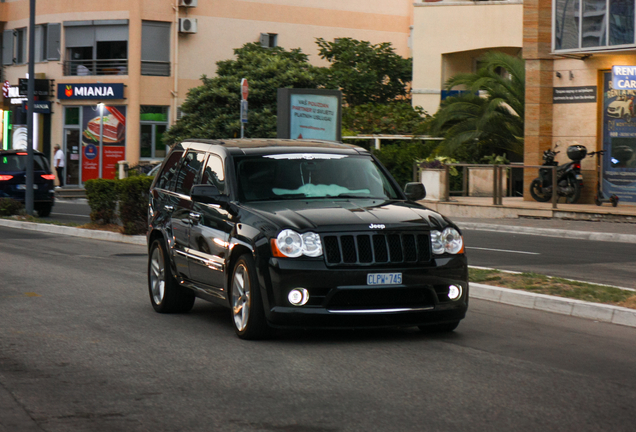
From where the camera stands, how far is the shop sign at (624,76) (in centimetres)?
1831

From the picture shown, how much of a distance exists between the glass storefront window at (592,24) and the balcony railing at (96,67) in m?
25.6

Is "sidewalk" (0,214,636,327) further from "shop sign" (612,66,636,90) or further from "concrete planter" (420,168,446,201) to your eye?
"shop sign" (612,66,636,90)

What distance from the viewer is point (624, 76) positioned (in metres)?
18.4

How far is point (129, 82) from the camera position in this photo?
4553 cm

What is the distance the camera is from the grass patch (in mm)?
9825

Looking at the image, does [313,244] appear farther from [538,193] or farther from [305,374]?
[538,193]

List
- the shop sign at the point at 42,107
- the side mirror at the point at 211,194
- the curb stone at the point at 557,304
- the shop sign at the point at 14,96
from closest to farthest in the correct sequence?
the side mirror at the point at 211,194 < the curb stone at the point at 557,304 < the shop sign at the point at 42,107 < the shop sign at the point at 14,96

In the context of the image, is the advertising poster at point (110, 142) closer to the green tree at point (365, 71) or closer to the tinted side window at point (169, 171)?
the green tree at point (365, 71)

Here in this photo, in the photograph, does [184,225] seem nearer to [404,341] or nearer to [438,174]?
[404,341]

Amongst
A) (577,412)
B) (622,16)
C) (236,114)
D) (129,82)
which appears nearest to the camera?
(577,412)

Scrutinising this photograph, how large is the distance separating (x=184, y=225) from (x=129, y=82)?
3757 cm

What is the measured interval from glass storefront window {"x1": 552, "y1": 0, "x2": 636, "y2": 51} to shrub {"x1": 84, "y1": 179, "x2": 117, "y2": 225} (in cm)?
1196

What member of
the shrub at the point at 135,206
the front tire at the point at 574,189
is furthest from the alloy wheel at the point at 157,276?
the front tire at the point at 574,189

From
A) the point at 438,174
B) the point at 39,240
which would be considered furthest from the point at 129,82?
the point at 39,240
